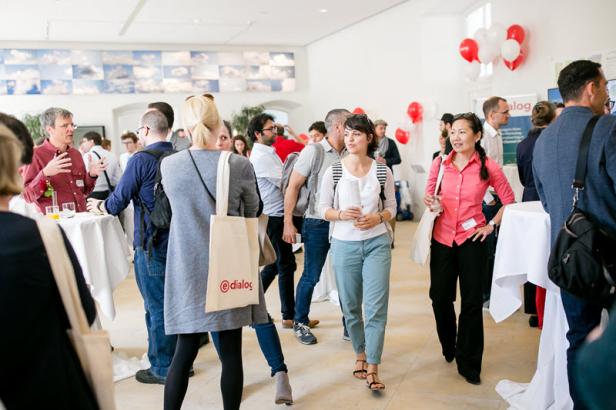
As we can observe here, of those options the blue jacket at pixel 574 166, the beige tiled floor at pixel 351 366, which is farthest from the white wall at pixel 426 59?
the blue jacket at pixel 574 166

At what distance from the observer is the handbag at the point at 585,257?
6.79 ft

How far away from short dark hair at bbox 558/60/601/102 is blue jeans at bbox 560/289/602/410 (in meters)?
0.81

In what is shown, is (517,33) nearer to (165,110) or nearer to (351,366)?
(351,366)

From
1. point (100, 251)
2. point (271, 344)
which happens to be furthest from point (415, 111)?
point (271, 344)

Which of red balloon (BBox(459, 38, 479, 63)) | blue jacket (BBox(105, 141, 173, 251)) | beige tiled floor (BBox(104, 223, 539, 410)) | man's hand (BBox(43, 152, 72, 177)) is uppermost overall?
red balloon (BBox(459, 38, 479, 63))

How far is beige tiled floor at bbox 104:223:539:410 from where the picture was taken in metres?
3.11

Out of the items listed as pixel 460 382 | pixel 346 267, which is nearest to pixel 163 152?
pixel 346 267

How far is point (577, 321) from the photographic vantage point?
2.36 meters

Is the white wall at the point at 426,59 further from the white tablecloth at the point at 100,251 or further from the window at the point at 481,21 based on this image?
the white tablecloth at the point at 100,251

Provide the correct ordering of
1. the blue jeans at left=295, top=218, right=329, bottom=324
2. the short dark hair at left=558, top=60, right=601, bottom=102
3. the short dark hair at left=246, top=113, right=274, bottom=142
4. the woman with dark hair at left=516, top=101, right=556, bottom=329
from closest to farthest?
the short dark hair at left=558, top=60, right=601, bottom=102 < the blue jeans at left=295, top=218, right=329, bottom=324 < the woman with dark hair at left=516, top=101, right=556, bottom=329 < the short dark hair at left=246, top=113, right=274, bottom=142

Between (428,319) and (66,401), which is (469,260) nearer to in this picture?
(428,319)

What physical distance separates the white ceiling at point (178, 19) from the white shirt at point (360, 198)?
7.48 meters

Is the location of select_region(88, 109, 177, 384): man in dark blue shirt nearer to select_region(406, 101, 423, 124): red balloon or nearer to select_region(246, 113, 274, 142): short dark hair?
select_region(246, 113, 274, 142): short dark hair

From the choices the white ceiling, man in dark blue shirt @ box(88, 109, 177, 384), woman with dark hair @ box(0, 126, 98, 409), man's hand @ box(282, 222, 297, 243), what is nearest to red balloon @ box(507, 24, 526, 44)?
the white ceiling
